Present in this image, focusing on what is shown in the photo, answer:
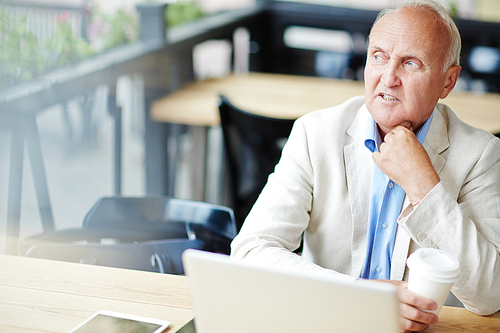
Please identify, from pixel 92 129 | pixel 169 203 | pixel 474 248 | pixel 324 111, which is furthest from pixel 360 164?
pixel 92 129

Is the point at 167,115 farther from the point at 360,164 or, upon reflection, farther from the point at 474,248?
the point at 474,248

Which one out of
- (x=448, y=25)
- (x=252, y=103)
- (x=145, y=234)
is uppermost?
(x=448, y=25)

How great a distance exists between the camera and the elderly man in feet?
3.57

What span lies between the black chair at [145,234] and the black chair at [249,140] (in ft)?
2.02

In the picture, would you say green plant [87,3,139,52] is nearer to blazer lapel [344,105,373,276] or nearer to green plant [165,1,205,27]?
green plant [165,1,205,27]

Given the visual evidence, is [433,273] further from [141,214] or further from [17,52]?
[17,52]

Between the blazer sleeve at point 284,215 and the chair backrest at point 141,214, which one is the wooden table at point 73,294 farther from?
the chair backrest at point 141,214

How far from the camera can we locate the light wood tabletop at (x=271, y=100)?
2555mm

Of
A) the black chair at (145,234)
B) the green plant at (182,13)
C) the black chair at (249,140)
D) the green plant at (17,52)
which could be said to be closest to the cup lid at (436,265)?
the black chair at (145,234)

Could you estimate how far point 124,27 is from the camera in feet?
9.55

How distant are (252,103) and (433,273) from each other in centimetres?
204

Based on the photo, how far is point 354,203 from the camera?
1279 mm

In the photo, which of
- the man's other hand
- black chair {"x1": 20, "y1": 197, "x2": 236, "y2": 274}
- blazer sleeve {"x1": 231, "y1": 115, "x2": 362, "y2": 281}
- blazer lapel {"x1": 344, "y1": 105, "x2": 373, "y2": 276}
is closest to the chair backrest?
black chair {"x1": 20, "y1": 197, "x2": 236, "y2": 274}

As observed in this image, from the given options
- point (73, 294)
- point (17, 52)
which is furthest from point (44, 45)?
point (73, 294)
